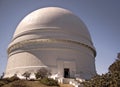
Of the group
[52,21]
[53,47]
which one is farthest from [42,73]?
[52,21]

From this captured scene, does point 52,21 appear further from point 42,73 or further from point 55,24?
point 42,73

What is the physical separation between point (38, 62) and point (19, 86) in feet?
43.2

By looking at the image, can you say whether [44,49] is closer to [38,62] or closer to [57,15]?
[38,62]

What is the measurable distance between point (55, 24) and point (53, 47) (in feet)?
14.0

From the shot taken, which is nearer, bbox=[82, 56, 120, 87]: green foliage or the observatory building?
bbox=[82, 56, 120, 87]: green foliage

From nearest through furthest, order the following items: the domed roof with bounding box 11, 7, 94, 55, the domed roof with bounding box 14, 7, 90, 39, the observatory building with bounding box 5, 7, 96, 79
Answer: the observatory building with bounding box 5, 7, 96, 79, the domed roof with bounding box 11, 7, 94, 55, the domed roof with bounding box 14, 7, 90, 39

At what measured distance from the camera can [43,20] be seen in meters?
38.0

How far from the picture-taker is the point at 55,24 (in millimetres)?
37969

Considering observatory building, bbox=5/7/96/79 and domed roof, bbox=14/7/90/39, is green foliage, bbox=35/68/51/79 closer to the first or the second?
observatory building, bbox=5/7/96/79

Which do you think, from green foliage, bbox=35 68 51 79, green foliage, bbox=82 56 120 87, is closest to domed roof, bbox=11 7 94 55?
green foliage, bbox=35 68 51 79

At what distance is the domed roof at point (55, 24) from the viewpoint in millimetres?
37781

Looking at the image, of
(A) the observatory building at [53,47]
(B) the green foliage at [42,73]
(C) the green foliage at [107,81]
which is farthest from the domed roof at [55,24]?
(C) the green foliage at [107,81]

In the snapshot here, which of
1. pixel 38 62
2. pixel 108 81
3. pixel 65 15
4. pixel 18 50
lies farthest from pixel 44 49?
pixel 108 81

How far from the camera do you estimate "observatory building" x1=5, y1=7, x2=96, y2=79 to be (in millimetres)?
35031
